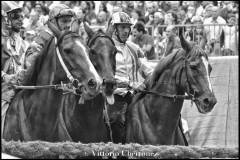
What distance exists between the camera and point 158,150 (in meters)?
8.65

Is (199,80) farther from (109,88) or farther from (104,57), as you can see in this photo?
(109,88)

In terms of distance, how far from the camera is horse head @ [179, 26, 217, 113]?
10328 mm

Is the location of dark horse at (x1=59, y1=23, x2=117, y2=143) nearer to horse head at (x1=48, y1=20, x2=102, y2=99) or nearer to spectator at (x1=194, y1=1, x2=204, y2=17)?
horse head at (x1=48, y1=20, x2=102, y2=99)

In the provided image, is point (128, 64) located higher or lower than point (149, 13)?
lower

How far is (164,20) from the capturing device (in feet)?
60.7

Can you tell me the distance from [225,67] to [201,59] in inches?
195

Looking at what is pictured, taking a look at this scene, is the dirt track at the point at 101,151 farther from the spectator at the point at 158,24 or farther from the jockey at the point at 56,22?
the spectator at the point at 158,24

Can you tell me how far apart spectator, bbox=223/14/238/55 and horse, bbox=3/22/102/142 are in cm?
706

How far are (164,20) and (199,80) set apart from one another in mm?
8239

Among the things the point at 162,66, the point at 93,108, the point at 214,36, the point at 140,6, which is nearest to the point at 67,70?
the point at 93,108

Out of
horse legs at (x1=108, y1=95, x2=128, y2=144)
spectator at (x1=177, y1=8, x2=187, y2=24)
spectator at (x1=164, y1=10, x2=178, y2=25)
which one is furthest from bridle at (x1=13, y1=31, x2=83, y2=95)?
spectator at (x1=177, y1=8, x2=187, y2=24)

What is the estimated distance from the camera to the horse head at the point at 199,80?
407 inches

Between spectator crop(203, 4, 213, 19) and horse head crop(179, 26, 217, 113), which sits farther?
spectator crop(203, 4, 213, 19)

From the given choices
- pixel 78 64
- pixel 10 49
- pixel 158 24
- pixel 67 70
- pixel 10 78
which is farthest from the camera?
pixel 158 24
